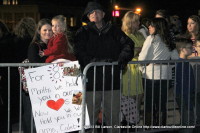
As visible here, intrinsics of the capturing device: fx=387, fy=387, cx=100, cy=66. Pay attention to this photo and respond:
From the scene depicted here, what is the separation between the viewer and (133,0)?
190ft

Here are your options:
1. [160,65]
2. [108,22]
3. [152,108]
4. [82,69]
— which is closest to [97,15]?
[108,22]

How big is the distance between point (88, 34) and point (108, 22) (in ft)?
1.11

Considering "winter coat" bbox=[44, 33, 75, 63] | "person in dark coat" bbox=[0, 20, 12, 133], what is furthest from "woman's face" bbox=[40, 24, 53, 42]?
"person in dark coat" bbox=[0, 20, 12, 133]

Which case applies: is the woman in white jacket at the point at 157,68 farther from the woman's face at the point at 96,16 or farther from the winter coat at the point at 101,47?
the woman's face at the point at 96,16

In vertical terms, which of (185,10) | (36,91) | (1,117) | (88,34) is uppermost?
(185,10)

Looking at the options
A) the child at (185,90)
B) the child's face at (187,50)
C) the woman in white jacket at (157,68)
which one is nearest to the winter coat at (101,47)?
the woman in white jacket at (157,68)

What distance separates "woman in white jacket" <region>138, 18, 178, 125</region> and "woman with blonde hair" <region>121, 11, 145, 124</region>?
16 centimetres

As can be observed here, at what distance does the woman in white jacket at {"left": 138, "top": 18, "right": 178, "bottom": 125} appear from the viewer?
20.2ft

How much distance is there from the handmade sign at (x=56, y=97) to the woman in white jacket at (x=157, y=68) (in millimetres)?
1498

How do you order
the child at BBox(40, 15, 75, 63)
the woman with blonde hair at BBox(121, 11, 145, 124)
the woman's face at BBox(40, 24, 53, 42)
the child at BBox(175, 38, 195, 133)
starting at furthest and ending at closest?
the woman with blonde hair at BBox(121, 11, 145, 124) < the child at BBox(175, 38, 195, 133) < the woman's face at BBox(40, 24, 53, 42) < the child at BBox(40, 15, 75, 63)

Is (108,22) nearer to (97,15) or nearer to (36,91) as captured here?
(97,15)

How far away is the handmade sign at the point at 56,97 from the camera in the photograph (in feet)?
16.1

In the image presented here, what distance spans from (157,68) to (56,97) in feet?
6.43

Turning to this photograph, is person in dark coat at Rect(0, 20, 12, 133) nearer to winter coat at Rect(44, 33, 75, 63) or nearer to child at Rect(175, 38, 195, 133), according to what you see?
winter coat at Rect(44, 33, 75, 63)
